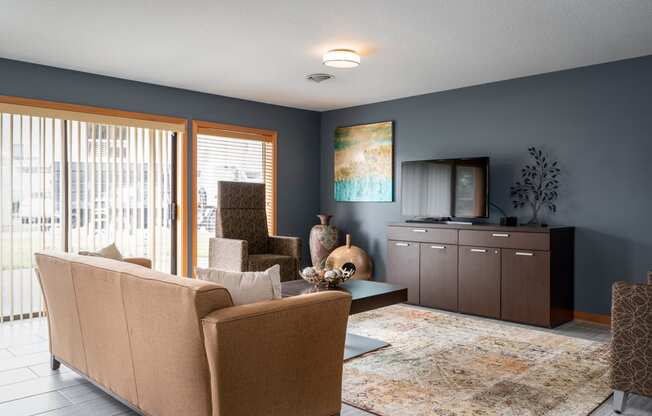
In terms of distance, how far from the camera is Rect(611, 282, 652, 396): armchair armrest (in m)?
2.48

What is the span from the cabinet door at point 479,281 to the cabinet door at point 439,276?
9cm

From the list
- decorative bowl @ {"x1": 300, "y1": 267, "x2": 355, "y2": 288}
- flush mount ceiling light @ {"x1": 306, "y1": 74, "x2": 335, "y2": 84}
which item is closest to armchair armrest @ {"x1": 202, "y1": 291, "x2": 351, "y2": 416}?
decorative bowl @ {"x1": 300, "y1": 267, "x2": 355, "y2": 288}

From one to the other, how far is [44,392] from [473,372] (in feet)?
8.48

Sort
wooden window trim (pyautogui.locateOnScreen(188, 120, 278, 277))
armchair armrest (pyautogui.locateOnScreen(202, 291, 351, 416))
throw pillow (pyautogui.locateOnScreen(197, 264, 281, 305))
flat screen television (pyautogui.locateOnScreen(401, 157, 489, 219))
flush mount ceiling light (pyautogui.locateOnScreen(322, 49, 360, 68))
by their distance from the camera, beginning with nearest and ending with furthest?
armchair armrest (pyautogui.locateOnScreen(202, 291, 351, 416))
throw pillow (pyautogui.locateOnScreen(197, 264, 281, 305))
flush mount ceiling light (pyautogui.locateOnScreen(322, 49, 360, 68))
flat screen television (pyautogui.locateOnScreen(401, 157, 489, 219))
wooden window trim (pyautogui.locateOnScreen(188, 120, 278, 277))

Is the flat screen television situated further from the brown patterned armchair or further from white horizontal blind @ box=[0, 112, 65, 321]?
white horizontal blind @ box=[0, 112, 65, 321]

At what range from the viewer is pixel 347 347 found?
377 cm

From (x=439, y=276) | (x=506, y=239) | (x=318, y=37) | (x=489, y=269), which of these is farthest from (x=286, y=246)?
(x=318, y=37)

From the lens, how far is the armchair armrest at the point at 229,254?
4.86 m

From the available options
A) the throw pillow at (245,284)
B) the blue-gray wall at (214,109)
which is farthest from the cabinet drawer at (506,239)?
the throw pillow at (245,284)

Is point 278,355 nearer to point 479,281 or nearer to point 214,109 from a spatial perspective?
point 479,281

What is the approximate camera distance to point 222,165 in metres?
6.14

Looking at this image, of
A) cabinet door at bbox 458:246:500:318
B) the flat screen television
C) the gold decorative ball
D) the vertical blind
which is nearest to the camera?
the vertical blind

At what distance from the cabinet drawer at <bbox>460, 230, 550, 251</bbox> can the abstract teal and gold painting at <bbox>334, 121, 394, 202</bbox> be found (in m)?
1.49

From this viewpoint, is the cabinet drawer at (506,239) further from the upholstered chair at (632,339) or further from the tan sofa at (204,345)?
the tan sofa at (204,345)
